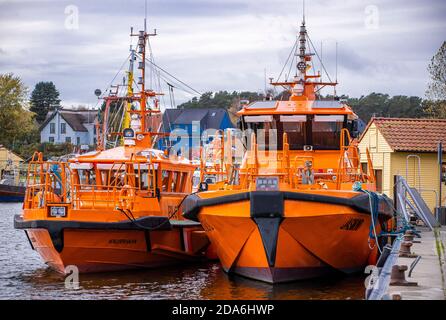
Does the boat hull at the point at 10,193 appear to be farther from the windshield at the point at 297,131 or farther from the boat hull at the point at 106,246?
the windshield at the point at 297,131

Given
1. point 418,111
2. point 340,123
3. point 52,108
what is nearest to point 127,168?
point 340,123

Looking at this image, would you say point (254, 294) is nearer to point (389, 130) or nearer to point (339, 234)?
point (339, 234)

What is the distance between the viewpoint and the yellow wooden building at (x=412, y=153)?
33.2m

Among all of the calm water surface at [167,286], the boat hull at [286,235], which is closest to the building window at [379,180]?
the calm water surface at [167,286]

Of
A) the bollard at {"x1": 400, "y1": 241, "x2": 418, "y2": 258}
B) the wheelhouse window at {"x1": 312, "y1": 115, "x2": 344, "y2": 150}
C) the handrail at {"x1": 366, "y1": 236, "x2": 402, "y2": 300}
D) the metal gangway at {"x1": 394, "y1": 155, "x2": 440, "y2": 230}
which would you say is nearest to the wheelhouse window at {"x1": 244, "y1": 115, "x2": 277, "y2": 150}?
the wheelhouse window at {"x1": 312, "y1": 115, "x2": 344, "y2": 150}

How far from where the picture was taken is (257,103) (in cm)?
2122

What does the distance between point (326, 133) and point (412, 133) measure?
14.3 meters

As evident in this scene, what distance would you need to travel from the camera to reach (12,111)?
262ft

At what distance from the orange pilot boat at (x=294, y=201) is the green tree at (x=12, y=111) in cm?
6136

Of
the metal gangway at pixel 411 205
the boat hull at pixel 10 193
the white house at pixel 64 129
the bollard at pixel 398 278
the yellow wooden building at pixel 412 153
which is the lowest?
the boat hull at pixel 10 193

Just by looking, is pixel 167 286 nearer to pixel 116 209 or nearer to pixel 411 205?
pixel 116 209

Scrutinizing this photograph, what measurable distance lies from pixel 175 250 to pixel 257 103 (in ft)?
14.4

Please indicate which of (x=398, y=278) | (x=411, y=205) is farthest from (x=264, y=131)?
(x=398, y=278)

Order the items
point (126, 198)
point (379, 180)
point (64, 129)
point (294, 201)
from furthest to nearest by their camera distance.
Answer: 1. point (64, 129)
2. point (379, 180)
3. point (126, 198)
4. point (294, 201)
